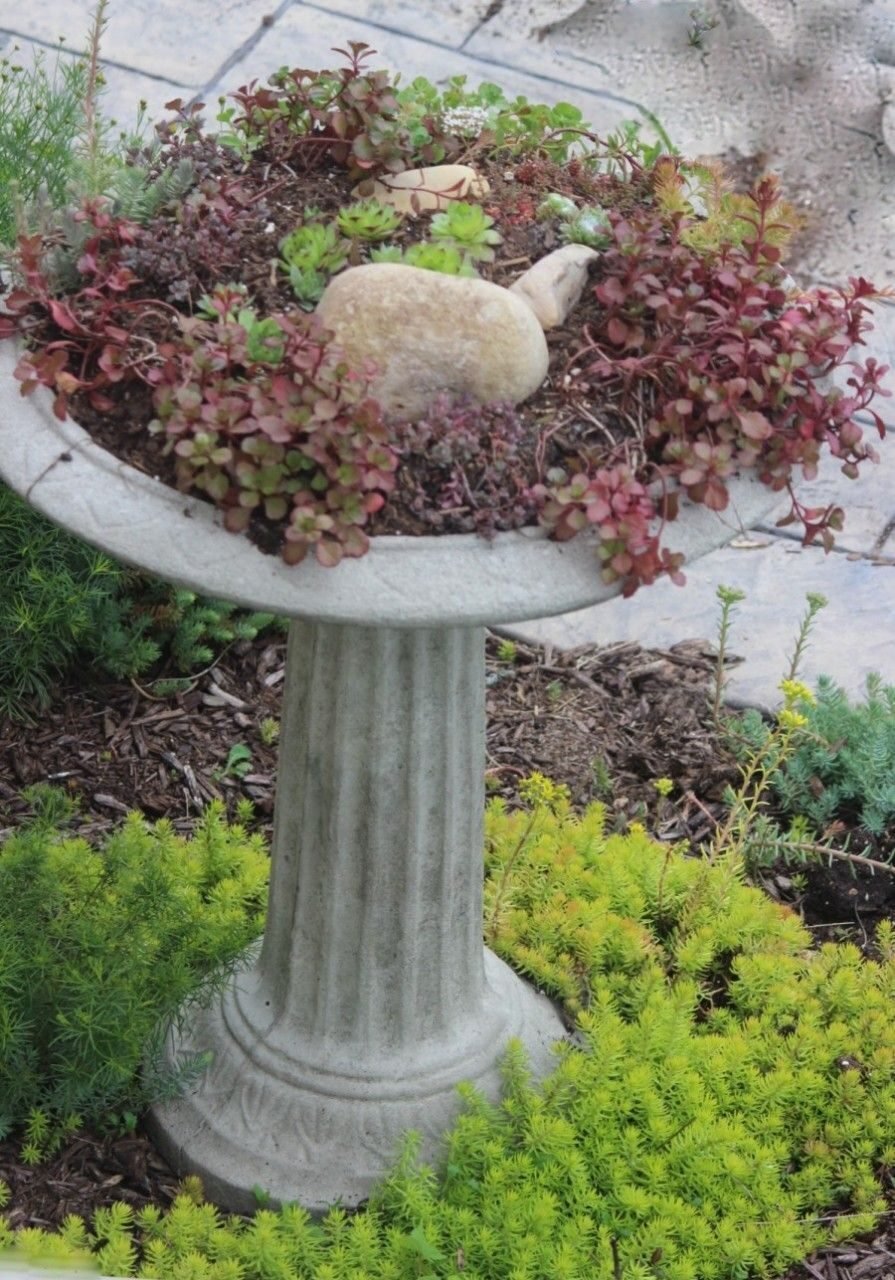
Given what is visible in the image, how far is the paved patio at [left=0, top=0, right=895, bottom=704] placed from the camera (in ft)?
14.3

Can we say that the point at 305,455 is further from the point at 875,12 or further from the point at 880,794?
the point at 875,12

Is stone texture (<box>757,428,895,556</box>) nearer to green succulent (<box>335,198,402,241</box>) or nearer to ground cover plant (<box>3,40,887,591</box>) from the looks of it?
ground cover plant (<box>3,40,887,591</box>)

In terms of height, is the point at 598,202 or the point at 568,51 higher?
the point at 598,202

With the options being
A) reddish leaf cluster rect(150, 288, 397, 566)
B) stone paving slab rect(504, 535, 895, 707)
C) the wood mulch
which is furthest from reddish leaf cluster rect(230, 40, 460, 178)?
stone paving slab rect(504, 535, 895, 707)

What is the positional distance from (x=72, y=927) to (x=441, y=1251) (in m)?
0.79

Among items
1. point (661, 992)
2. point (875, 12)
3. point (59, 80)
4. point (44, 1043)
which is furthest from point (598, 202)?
point (875, 12)

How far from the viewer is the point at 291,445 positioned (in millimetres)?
2066

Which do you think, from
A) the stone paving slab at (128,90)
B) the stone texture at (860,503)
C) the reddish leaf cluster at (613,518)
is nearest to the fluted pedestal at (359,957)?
the reddish leaf cluster at (613,518)

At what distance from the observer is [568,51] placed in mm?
6520

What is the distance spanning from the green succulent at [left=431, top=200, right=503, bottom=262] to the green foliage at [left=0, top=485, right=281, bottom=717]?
5.13 feet

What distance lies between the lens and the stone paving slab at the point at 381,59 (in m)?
6.06

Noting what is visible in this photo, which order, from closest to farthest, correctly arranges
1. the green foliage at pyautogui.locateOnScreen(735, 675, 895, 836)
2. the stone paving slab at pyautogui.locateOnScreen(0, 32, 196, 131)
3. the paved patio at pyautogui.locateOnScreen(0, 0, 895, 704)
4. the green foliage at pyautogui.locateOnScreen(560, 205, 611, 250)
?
the green foliage at pyautogui.locateOnScreen(560, 205, 611, 250) < the green foliage at pyautogui.locateOnScreen(735, 675, 895, 836) < the paved patio at pyautogui.locateOnScreen(0, 0, 895, 704) < the stone paving slab at pyautogui.locateOnScreen(0, 32, 196, 131)

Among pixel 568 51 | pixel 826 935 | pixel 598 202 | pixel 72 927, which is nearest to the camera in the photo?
pixel 598 202

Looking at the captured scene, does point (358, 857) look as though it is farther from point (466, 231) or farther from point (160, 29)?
point (160, 29)
